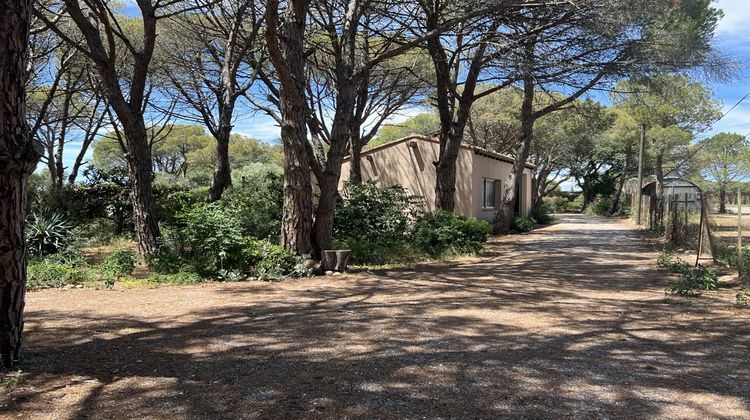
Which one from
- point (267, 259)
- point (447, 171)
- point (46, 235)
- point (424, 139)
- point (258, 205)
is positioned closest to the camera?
point (267, 259)

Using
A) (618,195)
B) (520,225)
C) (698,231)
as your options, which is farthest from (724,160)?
(698,231)

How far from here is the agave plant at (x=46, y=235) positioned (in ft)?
32.3

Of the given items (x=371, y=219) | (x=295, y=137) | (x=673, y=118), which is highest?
(x=673, y=118)

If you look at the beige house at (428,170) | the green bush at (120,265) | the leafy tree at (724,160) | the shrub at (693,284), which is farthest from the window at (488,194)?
the leafy tree at (724,160)

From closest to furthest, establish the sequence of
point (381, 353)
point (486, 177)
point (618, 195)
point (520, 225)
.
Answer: point (381, 353) < point (486, 177) < point (520, 225) < point (618, 195)

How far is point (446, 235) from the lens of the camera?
12070 mm

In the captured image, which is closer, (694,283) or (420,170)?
(694,283)

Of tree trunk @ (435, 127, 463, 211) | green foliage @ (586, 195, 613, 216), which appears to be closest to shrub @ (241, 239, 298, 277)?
tree trunk @ (435, 127, 463, 211)

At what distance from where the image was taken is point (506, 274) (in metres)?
9.25

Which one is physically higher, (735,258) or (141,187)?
A: (141,187)

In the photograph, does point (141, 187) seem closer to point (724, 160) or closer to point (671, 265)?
point (671, 265)

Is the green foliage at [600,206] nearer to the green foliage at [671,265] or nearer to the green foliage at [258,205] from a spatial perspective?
the green foliage at [671,265]

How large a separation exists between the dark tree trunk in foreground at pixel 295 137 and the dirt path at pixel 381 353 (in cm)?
159

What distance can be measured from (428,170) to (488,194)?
11.1 feet
